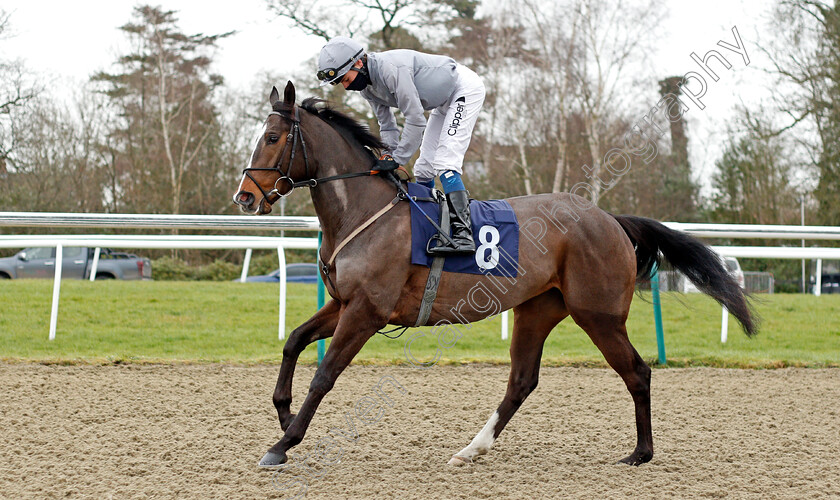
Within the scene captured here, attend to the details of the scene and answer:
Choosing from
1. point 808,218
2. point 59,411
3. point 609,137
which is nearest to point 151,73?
point 609,137

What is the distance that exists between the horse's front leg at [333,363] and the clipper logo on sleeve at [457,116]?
3.84ft

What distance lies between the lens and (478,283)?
4.25 metres

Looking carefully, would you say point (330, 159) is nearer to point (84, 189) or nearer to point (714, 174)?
point (84, 189)

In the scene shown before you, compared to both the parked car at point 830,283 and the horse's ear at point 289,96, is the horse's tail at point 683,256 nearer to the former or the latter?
the horse's ear at point 289,96

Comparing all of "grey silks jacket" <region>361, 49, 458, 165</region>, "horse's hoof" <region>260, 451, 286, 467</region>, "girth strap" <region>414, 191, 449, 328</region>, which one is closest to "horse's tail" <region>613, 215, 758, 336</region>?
"girth strap" <region>414, 191, 449, 328</region>

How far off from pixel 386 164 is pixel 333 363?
1150 mm

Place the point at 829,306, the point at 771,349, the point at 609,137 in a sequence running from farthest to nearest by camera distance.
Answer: the point at 609,137 → the point at 829,306 → the point at 771,349

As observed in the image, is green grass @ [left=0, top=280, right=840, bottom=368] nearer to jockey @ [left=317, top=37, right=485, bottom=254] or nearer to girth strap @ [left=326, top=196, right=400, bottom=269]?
jockey @ [left=317, top=37, right=485, bottom=254]

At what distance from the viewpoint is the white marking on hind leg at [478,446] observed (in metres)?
4.01

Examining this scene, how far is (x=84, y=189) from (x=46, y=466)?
21674mm

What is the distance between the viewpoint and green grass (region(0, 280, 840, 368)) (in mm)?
7305

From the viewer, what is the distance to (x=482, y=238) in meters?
4.26

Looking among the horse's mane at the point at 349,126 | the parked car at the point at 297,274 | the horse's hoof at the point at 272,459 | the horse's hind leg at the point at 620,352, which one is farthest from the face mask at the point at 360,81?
the parked car at the point at 297,274

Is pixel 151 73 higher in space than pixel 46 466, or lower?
higher
